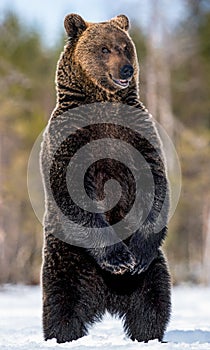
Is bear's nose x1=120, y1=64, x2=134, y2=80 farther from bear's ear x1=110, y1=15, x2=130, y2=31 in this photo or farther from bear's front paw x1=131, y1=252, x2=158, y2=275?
bear's front paw x1=131, y1=252, x2=158, y2=275

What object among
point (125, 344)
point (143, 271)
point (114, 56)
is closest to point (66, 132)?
point (114, 56)

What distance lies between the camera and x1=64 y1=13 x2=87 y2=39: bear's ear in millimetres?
6004

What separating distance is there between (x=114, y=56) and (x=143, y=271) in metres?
1.63

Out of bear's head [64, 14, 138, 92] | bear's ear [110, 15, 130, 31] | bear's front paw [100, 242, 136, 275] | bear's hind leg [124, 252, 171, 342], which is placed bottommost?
bear's hind leg [124, 252, 171, 342]

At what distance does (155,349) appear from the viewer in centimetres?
471

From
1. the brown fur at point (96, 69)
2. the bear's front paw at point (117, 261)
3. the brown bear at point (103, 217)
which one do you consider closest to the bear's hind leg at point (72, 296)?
the brown bear at point (103, 217)

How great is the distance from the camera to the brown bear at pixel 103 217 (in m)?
5.54

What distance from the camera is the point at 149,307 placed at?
18.6 ft

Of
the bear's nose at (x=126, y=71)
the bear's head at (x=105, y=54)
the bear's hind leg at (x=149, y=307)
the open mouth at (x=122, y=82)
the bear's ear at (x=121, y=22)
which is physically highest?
the bear's ear at (x=121, y=22)

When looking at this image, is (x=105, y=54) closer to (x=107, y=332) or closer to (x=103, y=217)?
(x=103, y=217)

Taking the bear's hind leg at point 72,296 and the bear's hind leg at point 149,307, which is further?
the bear's hind leg at point 149,307

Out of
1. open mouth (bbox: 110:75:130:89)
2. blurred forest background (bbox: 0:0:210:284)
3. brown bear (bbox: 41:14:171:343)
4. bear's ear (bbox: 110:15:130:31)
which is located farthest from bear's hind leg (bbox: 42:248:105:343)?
blurred forest background (bbox: 0:0:210:284)

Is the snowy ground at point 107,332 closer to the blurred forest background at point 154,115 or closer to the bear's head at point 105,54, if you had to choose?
the bear's head at point 105,54

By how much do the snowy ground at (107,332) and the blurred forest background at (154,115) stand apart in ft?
30.9
